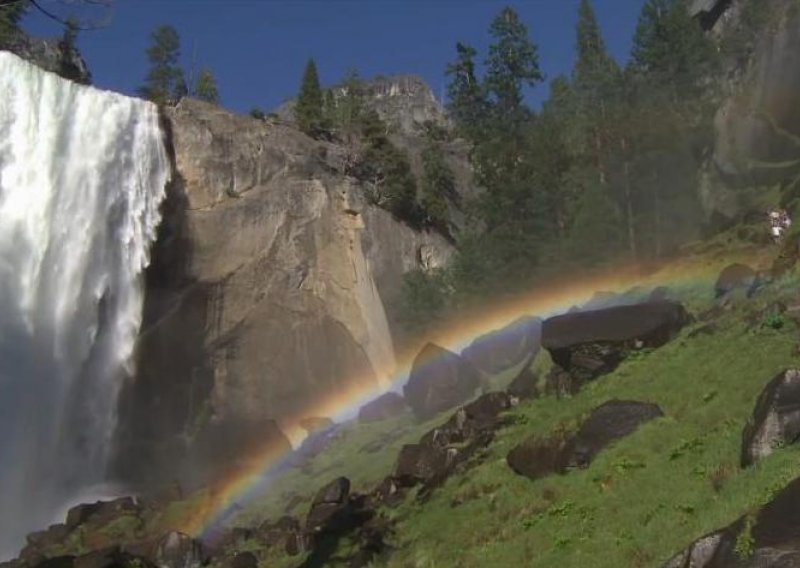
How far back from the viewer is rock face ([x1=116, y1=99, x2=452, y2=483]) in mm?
39188

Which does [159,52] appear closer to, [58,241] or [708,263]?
[58,241]

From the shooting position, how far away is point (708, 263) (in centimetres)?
3562

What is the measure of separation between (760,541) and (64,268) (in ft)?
113

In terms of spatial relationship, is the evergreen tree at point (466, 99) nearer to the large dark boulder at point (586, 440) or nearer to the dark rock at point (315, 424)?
the dark rock at point (315, 424)

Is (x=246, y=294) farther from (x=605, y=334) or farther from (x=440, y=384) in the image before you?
(x=605, y=334)

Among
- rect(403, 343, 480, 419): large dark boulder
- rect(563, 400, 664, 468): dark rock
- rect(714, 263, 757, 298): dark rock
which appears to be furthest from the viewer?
rect(403, 343, 480, 419): large dark boulder

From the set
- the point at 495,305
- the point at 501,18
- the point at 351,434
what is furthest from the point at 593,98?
the point at 351,434

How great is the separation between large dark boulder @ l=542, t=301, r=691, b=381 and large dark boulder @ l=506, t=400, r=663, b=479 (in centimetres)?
473

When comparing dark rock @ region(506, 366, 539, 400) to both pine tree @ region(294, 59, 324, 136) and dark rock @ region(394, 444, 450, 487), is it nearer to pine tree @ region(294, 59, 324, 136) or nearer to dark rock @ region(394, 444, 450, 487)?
dark rock @ region(394, 444, 450, 487)

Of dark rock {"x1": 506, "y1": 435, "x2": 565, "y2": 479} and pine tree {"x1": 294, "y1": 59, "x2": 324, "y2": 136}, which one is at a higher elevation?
pine tree {"x1": 294, "y1": 59, "x2": 324, "y2": 136}

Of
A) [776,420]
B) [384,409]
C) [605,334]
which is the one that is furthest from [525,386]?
[776,420]

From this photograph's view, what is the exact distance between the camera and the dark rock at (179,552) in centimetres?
2206

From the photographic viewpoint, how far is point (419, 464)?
70.6 ft

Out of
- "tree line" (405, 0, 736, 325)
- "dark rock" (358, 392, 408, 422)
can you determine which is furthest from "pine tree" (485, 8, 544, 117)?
"dark rock" (358, 392, 408, 422)
